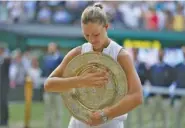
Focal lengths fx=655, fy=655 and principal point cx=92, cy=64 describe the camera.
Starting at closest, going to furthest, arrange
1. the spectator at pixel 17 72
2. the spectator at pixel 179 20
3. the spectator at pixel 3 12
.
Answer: the spectator at pixel 17 72, the spectator at pixel 179 20, the spectator at pixel 3 12

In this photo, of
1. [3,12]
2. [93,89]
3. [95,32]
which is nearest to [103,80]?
[93,89]

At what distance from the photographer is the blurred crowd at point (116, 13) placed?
22.8 metres

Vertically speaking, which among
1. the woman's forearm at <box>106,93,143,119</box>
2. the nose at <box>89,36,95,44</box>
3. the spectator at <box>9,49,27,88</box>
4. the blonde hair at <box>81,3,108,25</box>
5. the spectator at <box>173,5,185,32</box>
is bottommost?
the spectator at <box>9,49,27,88</box>

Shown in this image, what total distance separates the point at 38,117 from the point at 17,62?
7.37 meters

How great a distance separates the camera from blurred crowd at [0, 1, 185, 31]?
22828 mm

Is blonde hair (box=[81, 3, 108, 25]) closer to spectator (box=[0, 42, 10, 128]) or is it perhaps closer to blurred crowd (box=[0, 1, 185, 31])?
spectator (box=[0, 42, 10, 128])

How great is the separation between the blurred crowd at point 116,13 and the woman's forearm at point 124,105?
55.1 ft

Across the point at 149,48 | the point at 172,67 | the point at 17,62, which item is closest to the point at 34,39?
the point at 17,62

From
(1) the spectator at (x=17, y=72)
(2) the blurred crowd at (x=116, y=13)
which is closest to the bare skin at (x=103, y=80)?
(2) the blurred crowd at (x=116, y=13)

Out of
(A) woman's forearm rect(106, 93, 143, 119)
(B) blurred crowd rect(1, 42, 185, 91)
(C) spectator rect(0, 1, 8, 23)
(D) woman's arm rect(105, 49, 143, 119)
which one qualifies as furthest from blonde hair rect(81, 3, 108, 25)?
(C) spectator rect(0, 1, 8, 23)

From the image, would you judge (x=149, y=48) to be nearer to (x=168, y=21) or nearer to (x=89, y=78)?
(x=168, y=21)

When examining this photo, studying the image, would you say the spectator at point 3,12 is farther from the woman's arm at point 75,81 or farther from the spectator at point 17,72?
the woman's arm at point 75,81

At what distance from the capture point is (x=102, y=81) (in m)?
4.36

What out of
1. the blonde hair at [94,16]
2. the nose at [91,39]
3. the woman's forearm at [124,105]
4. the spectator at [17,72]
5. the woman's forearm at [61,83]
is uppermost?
the blonde hair at [94,16]
